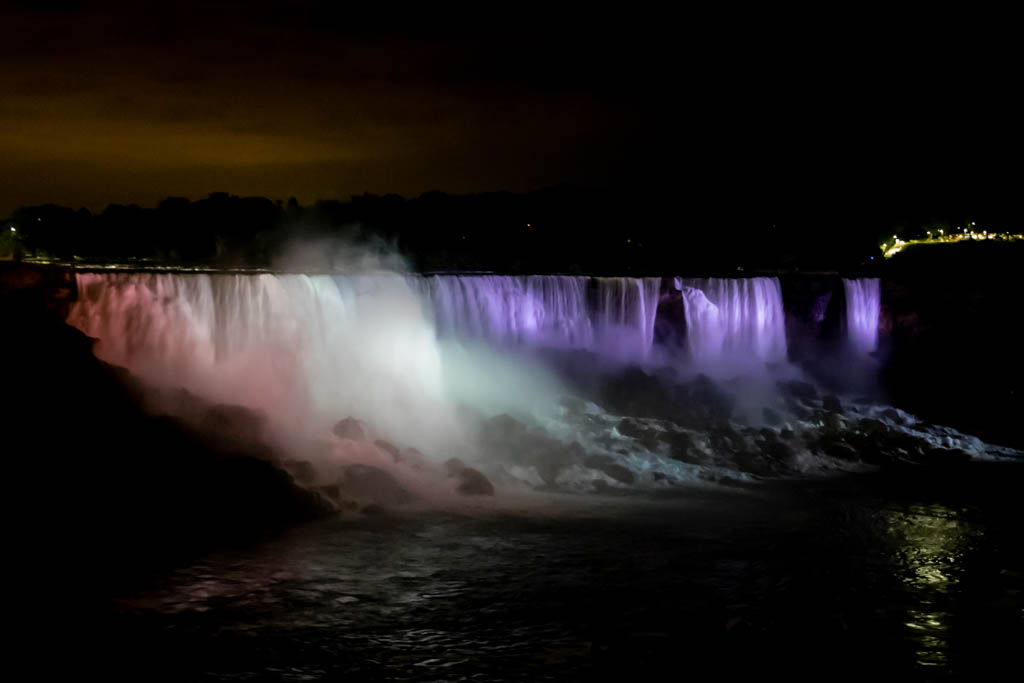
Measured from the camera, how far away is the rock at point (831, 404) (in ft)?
102

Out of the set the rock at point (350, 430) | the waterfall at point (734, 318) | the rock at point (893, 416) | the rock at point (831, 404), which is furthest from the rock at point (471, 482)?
the waterfall at point (734, 318)

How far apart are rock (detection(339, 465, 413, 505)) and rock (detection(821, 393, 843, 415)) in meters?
15.4

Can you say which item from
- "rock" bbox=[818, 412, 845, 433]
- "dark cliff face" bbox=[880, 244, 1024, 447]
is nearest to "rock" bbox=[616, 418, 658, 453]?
"rock" bbox=[818, 412, 845, 433]

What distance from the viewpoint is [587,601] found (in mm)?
13891

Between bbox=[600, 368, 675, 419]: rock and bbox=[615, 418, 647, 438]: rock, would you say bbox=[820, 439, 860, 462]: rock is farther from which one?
bbox=[615, 418, 647, 438]: rock

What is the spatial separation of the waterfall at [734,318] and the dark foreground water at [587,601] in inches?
660

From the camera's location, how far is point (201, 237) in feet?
231

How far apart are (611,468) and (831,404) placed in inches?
436

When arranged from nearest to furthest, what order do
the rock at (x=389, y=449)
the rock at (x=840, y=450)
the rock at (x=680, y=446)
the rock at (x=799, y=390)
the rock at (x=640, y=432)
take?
1. the rock at (x=389, y=449)
2. the rock at (x=680, y=446)
3. the rock at (x=640, y=432)
4. the rock at (x=840, y=450)
5. the rock at (x=799, y=390)

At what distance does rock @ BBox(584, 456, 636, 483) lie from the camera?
22.2 metres

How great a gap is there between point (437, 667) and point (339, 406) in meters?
14.8

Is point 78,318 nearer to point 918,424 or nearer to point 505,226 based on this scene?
point 918,424

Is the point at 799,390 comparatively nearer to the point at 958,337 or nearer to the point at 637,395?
the point at 637,395

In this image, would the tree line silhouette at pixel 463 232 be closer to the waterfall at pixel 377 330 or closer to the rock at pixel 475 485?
the waterfall at pixel 377 330
